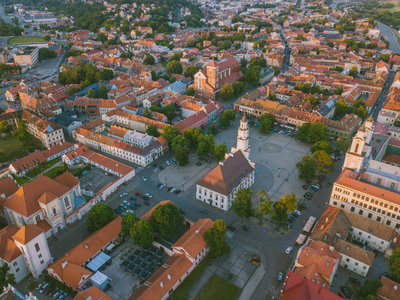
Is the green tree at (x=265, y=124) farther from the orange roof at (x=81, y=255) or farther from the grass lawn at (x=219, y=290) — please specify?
the grass lawn at (x=219, y=290)

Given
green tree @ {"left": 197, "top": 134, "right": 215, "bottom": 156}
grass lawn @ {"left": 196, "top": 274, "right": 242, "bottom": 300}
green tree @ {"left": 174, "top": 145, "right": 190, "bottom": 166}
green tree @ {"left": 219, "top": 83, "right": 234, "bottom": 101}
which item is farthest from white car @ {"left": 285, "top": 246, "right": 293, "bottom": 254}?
green tree @ {"left": 219, "top": 83, "right": 234, "bottom": 101}

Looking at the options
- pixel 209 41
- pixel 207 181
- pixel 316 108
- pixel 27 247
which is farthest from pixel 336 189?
pixel 209 41

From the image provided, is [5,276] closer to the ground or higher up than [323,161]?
closer to the ground

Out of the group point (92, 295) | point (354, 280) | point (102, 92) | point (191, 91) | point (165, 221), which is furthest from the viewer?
point (191, 91)

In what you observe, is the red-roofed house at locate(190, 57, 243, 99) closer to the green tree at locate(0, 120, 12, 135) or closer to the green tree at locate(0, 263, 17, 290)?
the green tree at locate(0, 120, 12, 135)

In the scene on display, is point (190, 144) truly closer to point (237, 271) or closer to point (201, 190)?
point (201, 190)

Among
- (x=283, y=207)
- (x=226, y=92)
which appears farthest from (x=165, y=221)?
(x=226, y=92)
